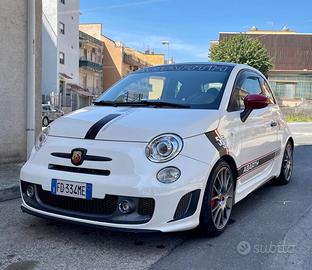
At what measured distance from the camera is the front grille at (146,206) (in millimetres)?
3521

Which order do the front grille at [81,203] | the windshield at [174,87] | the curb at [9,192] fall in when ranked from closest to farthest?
the front grille at [81,203] → the windshield at [174,87] → the curb at [9,192]

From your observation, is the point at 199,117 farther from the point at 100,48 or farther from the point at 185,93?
the point at 100,48

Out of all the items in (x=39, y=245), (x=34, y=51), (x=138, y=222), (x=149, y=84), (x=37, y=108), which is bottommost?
(x=39, y=245)

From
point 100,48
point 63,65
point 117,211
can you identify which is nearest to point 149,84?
point 117,211

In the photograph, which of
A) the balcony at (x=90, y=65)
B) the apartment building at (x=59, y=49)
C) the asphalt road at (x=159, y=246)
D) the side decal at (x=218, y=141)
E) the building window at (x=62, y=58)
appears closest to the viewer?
the asphalt road at (x=159, y=246)

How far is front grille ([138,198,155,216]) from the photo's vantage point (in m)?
3.52

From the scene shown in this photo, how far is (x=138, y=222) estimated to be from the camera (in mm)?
3564

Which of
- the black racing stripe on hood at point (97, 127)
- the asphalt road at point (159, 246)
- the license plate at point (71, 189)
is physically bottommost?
the asphalt road at point (159, 246)

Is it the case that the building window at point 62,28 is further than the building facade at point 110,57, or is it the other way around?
the building facade at point 110,57

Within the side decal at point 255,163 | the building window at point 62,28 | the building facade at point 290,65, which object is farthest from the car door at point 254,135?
the building facade at point 290,65

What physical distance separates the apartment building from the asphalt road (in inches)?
1287

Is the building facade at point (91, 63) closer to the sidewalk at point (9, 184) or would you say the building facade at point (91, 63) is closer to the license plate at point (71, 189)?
the sidewalk at point (9, 184)

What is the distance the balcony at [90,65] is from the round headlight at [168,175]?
149 feet

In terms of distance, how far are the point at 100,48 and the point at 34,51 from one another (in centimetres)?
4693
